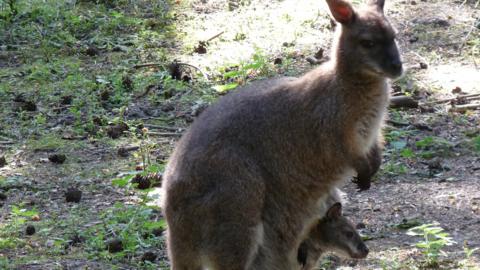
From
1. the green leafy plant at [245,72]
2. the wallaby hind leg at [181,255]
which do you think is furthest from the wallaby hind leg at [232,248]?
the green leafy plant at [245,72]

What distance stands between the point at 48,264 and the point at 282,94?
169 cm

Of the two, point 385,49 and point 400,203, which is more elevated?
point 385,49

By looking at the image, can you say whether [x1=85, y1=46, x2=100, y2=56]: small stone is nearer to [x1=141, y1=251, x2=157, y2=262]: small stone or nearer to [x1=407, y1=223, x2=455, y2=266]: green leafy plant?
[x1=141, y1=251, x2=157, y2=262]: small stone

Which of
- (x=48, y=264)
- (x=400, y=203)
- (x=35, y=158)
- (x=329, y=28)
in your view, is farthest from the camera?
(x=329, y=28)

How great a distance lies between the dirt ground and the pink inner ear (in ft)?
4.42

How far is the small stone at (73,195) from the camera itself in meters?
6.93

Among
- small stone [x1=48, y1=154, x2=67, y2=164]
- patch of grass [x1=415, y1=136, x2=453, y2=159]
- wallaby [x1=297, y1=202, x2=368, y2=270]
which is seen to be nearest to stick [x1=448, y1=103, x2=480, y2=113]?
patch of grass [x1=415, y1=136, x2=453, y2=159]

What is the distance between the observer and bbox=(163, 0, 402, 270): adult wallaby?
5.21m

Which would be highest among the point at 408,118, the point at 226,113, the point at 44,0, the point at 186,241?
the point at 226,113

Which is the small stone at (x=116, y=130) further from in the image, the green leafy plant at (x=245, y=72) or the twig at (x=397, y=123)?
the twig at (x=397, y=123)

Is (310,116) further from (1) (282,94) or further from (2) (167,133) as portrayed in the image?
(2) (167,133)

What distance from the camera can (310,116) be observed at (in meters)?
5.64

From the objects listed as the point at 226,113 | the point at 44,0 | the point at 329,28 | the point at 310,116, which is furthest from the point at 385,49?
the point at 44,0

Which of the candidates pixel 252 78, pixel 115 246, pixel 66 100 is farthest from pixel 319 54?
pixel 115 246
